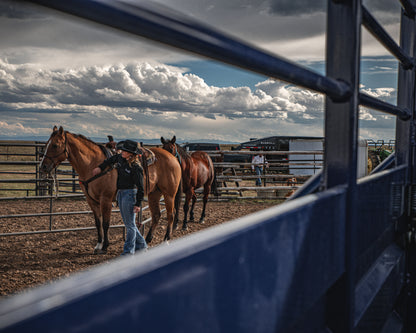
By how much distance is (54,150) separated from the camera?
593 centimetres

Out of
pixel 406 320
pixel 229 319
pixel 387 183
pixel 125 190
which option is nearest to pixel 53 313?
pixel 229 319

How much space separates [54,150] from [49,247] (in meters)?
1.68

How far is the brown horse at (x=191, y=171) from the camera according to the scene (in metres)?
7.83

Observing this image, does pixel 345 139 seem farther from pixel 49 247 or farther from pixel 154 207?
pixel 49 247

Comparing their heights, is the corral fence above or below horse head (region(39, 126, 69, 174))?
below

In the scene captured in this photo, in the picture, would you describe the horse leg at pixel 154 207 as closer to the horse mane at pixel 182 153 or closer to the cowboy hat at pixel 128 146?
the horse mane at pixel 182 153

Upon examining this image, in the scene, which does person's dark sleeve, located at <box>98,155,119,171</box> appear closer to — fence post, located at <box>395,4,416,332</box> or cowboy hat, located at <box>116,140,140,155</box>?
cowboy hat, located at <box>116,140,140,155</box>

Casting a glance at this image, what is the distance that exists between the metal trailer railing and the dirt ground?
4.37 meters

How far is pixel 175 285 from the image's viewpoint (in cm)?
44

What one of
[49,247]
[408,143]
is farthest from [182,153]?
[408,143]

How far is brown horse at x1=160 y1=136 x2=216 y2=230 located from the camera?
25.7 feet

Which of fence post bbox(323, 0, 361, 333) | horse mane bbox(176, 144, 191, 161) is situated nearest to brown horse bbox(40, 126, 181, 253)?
horse mane bbox(176, 144, 191, 161)

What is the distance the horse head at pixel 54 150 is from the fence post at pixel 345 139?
553 cm

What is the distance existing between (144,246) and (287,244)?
5.09 metres
